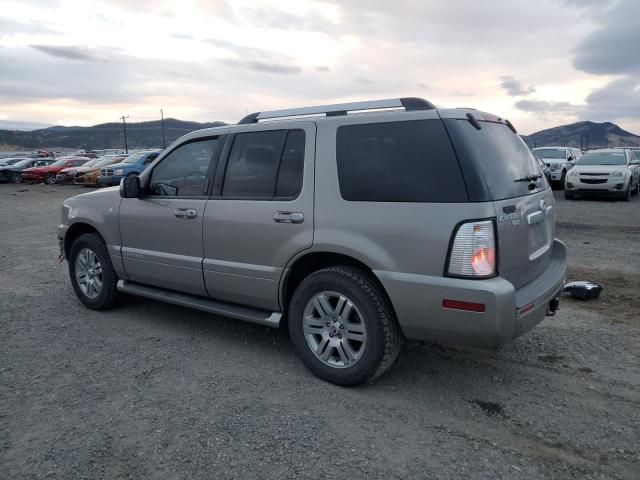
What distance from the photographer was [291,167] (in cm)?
383

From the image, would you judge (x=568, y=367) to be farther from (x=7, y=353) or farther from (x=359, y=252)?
(x=7, y=353)

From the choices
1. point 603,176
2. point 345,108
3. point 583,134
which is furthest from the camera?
point 583,134

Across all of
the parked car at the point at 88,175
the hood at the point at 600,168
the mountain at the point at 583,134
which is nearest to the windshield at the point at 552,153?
the hood at the point at 600,168

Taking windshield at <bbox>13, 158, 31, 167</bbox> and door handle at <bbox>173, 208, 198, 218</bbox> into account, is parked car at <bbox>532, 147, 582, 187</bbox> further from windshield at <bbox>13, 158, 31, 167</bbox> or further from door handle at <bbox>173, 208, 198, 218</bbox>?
windshield at <bbox>13, 158, 31, 167</bbox>

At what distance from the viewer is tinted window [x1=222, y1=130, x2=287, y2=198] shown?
3.93 meters

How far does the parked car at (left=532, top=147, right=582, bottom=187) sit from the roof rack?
16.7 meters

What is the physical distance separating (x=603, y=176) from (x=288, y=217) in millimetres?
14288

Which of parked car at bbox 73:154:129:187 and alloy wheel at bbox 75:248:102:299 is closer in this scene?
alloy wheel at bbox 75:248:102:299

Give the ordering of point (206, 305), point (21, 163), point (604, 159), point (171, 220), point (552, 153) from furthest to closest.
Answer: point (21, 163), point (552, 153), point (604, 159), point (171, 220), point (206, 305)

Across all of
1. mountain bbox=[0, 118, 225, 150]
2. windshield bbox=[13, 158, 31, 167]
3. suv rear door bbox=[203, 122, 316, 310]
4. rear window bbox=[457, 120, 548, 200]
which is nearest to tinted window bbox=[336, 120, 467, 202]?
rear window bbox=[457, 120, 548, 200]

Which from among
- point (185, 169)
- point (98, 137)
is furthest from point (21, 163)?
point (98, 137)

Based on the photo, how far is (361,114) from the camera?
143 inches

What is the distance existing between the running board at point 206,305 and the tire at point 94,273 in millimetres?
163

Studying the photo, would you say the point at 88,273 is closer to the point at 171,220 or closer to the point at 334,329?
the point at 171,220
